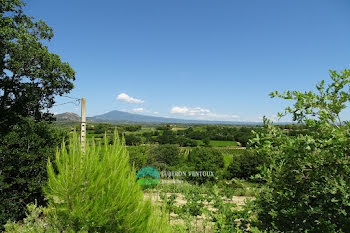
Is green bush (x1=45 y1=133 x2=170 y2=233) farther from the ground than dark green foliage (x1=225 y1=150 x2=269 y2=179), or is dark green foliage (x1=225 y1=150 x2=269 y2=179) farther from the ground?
green bush (x1=45 y1=133 x2=170 y2=233)

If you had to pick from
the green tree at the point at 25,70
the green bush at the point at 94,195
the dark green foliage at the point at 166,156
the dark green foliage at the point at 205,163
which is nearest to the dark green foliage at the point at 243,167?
the dark green foliage at the point at 205,163

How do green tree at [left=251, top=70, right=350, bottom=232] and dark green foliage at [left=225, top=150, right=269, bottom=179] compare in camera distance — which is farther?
dark green foliage at [left=225, top=150, right=269, bottom=179]

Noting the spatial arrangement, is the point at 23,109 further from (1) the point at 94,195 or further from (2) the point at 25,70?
(1) the point at 94,195

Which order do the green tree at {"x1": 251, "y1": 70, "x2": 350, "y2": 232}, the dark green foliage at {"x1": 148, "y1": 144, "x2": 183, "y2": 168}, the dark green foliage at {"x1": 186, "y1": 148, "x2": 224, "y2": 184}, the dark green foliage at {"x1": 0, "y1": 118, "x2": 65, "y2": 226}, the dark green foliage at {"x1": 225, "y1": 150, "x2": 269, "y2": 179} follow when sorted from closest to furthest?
the green tree at {"x1": 251, "y1": 70, "x2": 350, "y2": 232}, the dark green foliage at {"x1": 0, "y1": 118, "x2": 65, "y2": 226}, the dark green foliage at {"x1": 186, "y1": 148, "x2": 224, "y2": 184}, the dark green foliage at {"x1": 225, "y1": 150, "x2": 269, "y2": 179}, the dark green foliage at {"x1": 148, "y1": 144, "x2": 183, "y2": 168}

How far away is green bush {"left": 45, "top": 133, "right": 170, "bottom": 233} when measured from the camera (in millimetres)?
1994

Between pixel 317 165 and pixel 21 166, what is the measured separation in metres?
7.40

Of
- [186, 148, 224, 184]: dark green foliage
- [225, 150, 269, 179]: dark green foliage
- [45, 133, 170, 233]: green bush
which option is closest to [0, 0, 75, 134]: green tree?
[45, 133, 170, 233]: green bush

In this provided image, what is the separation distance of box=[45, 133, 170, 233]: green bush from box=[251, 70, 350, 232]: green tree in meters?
1.51

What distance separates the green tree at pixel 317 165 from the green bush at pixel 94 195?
4.96 feet

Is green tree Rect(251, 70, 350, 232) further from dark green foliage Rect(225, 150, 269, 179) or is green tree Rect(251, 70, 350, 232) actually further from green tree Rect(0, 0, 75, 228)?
dark green foliage Rect(225, 150, 269, 179)

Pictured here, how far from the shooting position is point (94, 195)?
2.06 meters

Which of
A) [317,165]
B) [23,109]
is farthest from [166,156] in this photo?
[317,165]

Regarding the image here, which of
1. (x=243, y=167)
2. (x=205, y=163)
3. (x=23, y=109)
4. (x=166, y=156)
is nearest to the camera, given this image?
(x=23, y=109)

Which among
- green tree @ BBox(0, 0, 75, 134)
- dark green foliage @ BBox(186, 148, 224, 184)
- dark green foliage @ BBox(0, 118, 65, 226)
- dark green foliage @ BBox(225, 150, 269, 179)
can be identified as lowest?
dark green foliage @ BBox(225, 150, 269, 179)
